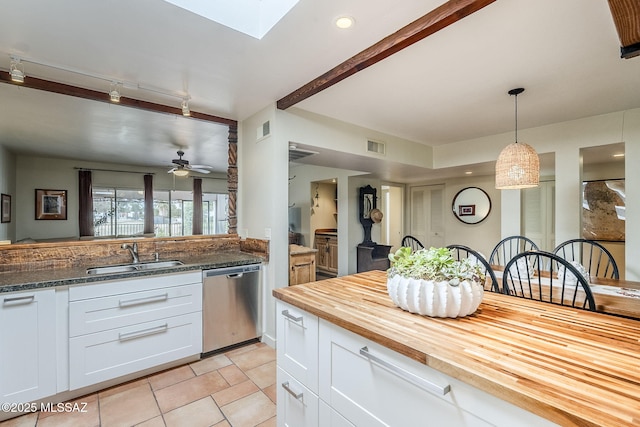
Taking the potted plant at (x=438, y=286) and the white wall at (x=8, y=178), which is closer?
the potted plant at (x=438, y=286)

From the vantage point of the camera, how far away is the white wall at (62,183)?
3104 millimetres

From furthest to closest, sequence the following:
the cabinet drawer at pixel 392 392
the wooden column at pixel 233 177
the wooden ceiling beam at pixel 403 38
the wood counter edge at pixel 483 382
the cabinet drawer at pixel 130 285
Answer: the wooden column at pixel 233 177 → the cabinet drawer at pixel 130 285 → the wooden ceiling beam at pixel 403 38 → the cabinet drawer at pixel 392 392 → the wood counter edge at pixel 483 382

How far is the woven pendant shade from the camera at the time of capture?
96.0 inches

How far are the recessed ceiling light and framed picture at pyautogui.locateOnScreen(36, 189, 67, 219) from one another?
364 centimetres

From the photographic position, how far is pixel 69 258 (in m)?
2.45

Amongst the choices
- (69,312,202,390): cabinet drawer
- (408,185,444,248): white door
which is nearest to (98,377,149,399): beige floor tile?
(69,312,202,390): cabinet drawer

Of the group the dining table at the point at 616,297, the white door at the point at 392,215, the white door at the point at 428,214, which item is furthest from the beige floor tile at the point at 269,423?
the white door at the point at 392,215

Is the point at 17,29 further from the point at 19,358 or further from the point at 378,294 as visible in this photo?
the point at 378,294

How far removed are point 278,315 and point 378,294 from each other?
575mm

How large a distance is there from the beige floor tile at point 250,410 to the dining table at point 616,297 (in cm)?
220

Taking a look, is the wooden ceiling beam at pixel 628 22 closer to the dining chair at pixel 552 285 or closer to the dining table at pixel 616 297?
the dining chair at pixel 552 285

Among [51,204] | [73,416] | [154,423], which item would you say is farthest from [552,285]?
[51,204]

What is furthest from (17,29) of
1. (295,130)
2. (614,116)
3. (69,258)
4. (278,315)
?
(614,116)

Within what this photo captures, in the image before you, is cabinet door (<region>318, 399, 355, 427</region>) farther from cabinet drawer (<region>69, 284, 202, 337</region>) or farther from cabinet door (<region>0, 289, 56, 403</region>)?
cabinet door (<region>0, 289, 56, 403</region>)
